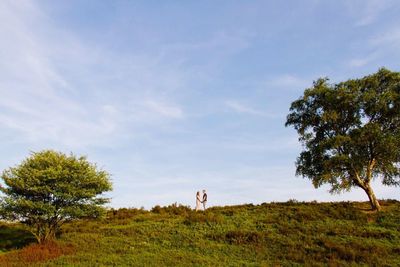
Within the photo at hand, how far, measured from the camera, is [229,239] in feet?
85.2

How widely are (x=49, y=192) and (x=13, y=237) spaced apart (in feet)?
24.1

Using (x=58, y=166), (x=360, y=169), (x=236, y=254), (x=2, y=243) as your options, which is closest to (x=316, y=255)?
(x=236, y=254)

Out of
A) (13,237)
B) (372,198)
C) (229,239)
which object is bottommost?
(229,239)

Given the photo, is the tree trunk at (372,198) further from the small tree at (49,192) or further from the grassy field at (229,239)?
the small tree at (49,192)

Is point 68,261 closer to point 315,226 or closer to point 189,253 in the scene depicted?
point 189,253

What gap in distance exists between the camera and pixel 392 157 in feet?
113

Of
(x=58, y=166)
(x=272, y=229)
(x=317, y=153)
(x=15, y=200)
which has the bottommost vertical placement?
(x=272, y=229)

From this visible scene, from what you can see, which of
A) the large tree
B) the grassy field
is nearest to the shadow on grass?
the grassy field

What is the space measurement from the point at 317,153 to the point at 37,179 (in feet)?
81.7

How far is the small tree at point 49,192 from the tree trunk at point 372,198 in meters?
23.8

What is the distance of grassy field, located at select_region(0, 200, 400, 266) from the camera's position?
70.3 feet

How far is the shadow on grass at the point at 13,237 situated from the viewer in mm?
28041

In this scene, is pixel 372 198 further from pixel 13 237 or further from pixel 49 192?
pixel 13 237

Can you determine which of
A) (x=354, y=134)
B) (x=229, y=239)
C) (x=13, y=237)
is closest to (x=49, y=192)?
(x=13, y=237)
